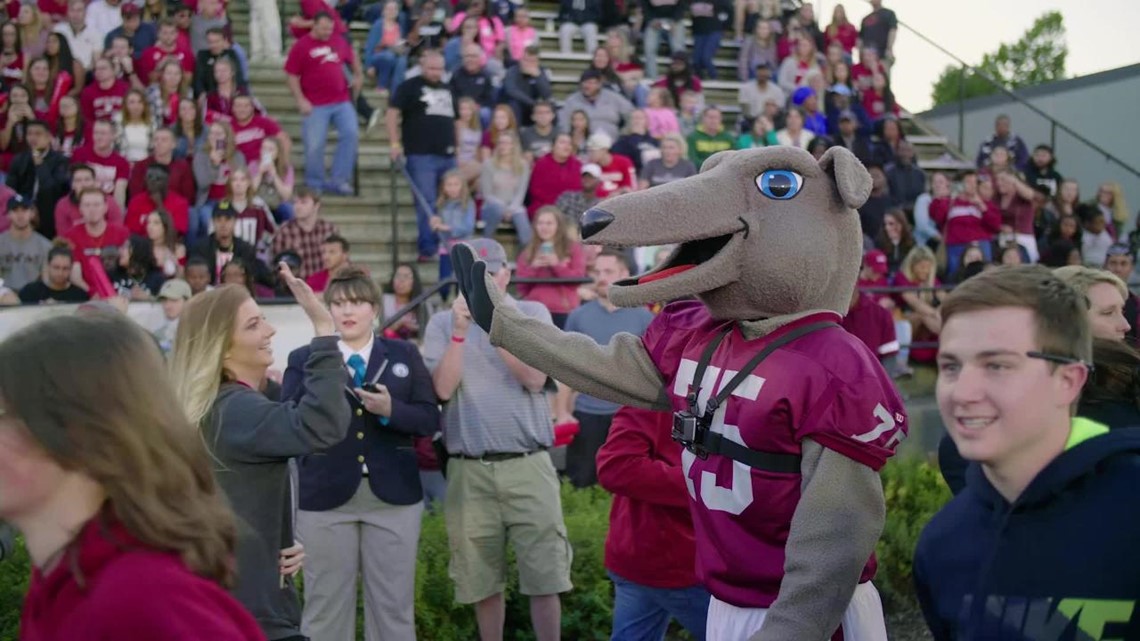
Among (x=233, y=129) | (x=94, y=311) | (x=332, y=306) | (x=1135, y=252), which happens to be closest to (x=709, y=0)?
(x=1135, y=252)

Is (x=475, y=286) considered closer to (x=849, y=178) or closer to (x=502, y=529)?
(x=849, y=178)

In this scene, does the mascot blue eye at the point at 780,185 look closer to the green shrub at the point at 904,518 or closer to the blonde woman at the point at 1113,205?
the green shrub at the point at 904,518

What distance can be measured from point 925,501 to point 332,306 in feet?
13.2

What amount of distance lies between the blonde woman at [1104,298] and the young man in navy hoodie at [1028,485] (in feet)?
5.67

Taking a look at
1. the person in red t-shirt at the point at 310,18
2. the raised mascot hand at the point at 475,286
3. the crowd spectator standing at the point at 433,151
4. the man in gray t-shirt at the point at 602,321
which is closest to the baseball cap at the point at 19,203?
the crowd spectator standing at the point at 433,151

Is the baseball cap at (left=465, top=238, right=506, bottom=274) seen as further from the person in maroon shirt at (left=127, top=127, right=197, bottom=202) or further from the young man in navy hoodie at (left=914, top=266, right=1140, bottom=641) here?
the person in maroon shirt at (left=127, top=127, right=197, bottom=202)

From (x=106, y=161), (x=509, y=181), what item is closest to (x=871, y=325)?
(x=509, y=181)

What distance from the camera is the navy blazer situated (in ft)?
16.2

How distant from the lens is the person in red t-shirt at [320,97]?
35.2 feet

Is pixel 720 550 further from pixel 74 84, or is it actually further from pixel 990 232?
pixel 990 232

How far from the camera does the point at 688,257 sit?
3.38m

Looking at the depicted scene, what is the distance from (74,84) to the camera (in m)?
10.7

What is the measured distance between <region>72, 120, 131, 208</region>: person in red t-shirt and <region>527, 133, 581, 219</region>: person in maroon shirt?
3226 millimetres

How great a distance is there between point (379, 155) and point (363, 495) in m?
7.33
